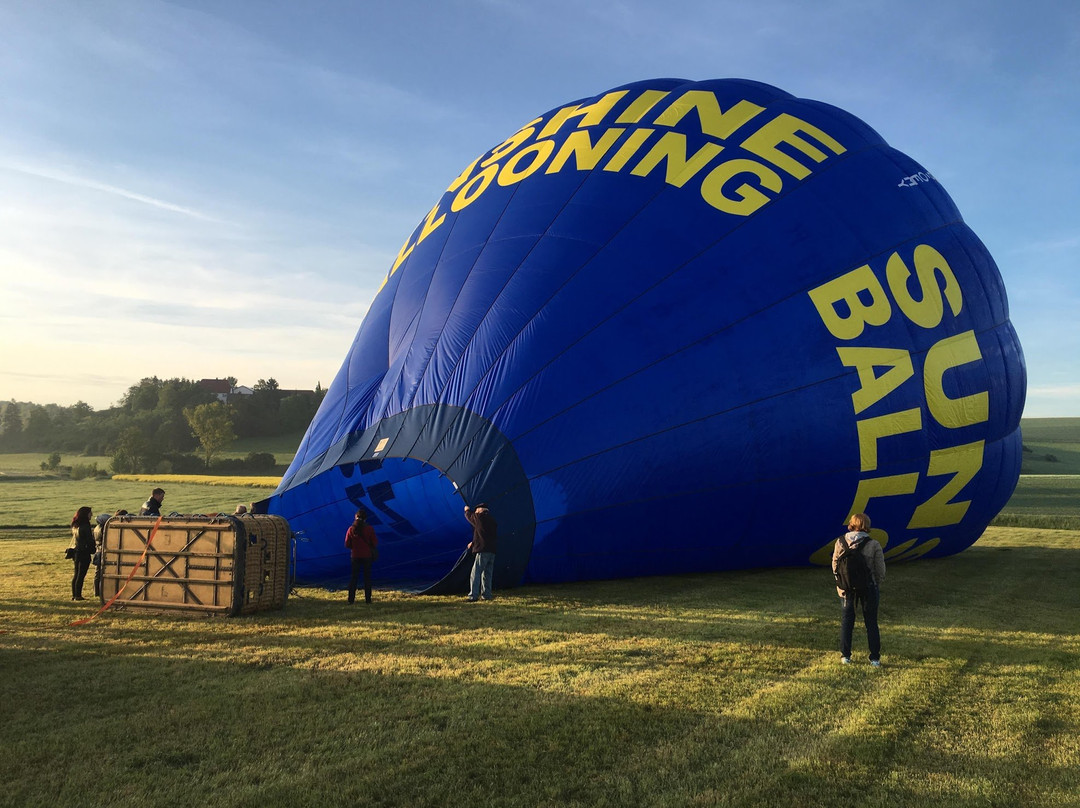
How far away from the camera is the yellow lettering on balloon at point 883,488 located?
9938 millimetres

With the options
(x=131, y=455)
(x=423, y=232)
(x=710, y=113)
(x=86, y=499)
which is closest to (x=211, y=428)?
(x=131, y=455)

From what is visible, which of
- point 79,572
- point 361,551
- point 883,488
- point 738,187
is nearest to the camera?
point 361,551

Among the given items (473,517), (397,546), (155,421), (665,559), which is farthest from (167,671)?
(155,421)

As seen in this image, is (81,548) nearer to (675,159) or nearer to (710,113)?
(675,159)

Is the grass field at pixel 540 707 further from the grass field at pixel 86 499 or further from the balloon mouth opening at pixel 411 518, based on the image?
the grass field at pixel 86 499

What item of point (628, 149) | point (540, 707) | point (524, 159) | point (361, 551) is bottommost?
point (540, 707)

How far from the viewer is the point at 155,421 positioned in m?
75.1

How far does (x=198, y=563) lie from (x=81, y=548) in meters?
2.45

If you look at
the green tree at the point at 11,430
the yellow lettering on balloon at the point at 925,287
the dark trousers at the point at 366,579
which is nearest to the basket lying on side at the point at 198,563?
the dark trousers at the point at 366,579

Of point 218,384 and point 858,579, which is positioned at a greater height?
point 218,384

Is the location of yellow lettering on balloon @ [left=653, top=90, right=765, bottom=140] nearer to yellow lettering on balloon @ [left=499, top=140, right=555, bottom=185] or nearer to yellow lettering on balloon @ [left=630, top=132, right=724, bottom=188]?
yellow lettering on balloon @ [left=630, top=132, right=724, bottom=188]

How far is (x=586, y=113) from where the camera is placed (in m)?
11.9

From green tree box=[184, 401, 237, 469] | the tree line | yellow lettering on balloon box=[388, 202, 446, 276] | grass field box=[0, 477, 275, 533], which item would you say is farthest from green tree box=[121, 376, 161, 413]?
yellow lettering on balloon box=[388, 202, 446, 276]

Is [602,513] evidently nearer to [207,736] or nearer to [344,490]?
[344,490]
